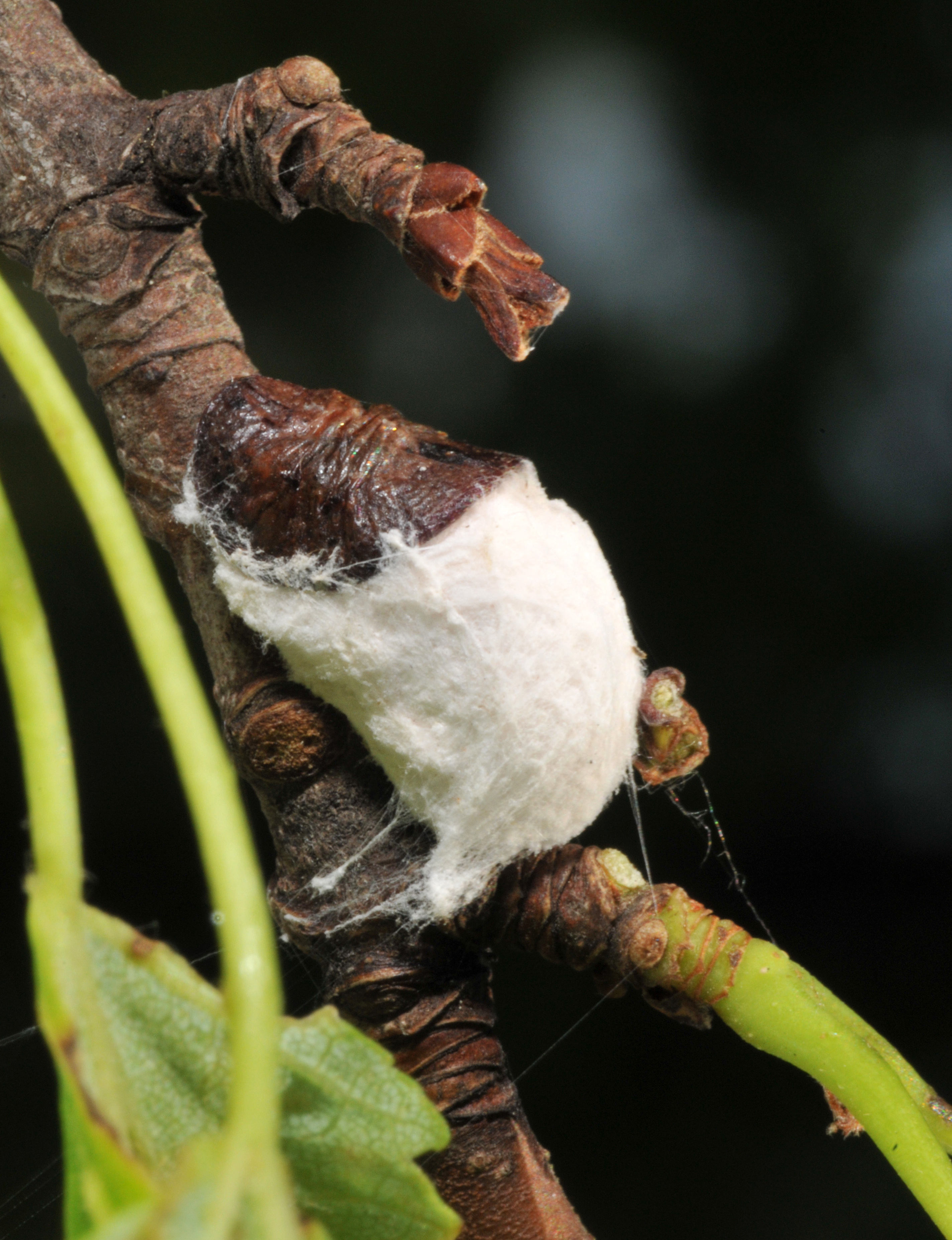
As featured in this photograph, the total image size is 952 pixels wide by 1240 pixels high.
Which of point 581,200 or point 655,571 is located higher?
point 581,200

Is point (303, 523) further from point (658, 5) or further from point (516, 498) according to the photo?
point (658, 5)

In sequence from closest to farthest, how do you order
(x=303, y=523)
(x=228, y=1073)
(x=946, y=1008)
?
1. (x=228, y=1073)
2. (x=303, y=523)
3. (x=946, y=1008)

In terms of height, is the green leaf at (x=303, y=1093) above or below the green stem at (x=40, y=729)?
below

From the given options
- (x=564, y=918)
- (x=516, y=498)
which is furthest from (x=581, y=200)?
(x=564, y=918)

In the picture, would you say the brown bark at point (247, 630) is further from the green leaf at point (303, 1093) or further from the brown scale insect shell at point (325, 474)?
the green leaf at point (303, 1093)

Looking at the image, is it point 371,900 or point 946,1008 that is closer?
point 371,900

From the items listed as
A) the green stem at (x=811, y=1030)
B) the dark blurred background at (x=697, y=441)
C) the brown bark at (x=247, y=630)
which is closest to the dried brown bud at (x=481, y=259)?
the brown bark at (x=247, y=630)

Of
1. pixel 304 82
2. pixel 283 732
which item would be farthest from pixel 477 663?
pixel 304 82
